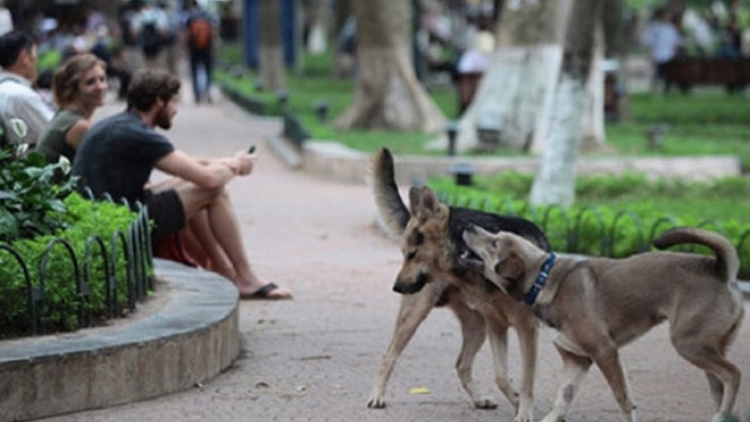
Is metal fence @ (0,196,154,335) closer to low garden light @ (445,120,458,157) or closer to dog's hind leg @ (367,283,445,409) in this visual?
dog's hind leg @ (367,283,445,409)

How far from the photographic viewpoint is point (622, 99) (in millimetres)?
28312

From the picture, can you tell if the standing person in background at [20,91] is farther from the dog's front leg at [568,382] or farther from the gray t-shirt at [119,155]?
the dog's front leg at [568,382]

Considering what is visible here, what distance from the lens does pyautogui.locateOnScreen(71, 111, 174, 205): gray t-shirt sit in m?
11.1

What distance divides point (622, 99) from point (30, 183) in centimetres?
1992

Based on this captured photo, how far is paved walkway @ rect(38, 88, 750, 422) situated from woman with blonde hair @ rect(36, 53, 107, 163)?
4.87 ft

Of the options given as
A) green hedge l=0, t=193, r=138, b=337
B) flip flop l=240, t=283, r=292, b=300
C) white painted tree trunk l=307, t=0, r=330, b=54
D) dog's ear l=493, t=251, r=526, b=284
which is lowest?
white painted tree trunk l=307, t=0, r=330, b=54

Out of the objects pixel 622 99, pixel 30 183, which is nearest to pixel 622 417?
pixel 30 183

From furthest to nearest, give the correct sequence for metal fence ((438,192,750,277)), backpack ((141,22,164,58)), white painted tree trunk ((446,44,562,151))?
backpack ((141,22,164,58)), white painted tree trunk ((446,44,562,151)), metal fence ((438,192,750,277))

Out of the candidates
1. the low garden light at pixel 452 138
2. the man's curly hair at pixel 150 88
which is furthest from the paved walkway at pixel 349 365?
the low garden light at pixel 452 138

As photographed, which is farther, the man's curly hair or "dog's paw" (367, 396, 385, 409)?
the man's curly hair

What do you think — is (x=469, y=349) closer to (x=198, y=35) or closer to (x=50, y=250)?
(x=50, y=250)

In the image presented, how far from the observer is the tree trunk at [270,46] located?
3525 centimetres

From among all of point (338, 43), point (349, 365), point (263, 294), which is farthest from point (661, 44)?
point (349, 365)

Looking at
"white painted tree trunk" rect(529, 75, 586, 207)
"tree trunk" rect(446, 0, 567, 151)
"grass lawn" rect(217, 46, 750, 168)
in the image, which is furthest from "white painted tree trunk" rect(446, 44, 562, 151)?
"white painted tree trunk" rect(529, 75, 586, 207)
